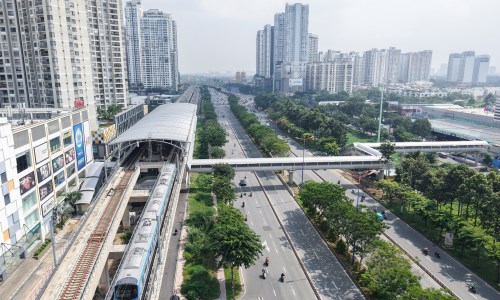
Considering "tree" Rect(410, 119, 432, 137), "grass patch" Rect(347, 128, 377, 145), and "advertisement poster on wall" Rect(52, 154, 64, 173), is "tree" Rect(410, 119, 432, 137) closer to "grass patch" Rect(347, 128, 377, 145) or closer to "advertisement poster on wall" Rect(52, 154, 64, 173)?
"grass patch" Rect(347, 128, 377, 145)

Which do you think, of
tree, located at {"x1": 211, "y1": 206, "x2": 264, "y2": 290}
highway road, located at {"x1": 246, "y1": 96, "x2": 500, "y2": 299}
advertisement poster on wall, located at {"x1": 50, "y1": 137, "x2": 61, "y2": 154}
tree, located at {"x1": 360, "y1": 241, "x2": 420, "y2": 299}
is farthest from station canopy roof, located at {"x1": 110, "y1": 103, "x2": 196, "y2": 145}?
tree, located at {"x1": 360, "y1": 241, "x2": 420, "y2": 299}

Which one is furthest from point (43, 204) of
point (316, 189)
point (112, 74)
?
point (112, 74)

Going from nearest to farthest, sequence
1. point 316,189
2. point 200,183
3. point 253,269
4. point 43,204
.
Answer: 1. point 253,269
2. point 43,204
3. point 316,189
4. point 200,183

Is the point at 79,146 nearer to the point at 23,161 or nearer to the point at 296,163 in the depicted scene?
the point at 23,161

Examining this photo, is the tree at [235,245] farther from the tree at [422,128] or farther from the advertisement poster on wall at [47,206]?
the tree at [422,128]

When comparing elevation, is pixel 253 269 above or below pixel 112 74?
below

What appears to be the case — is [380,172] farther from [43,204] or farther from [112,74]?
[112,74]


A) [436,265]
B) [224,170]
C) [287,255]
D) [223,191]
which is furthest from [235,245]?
[224,170]
